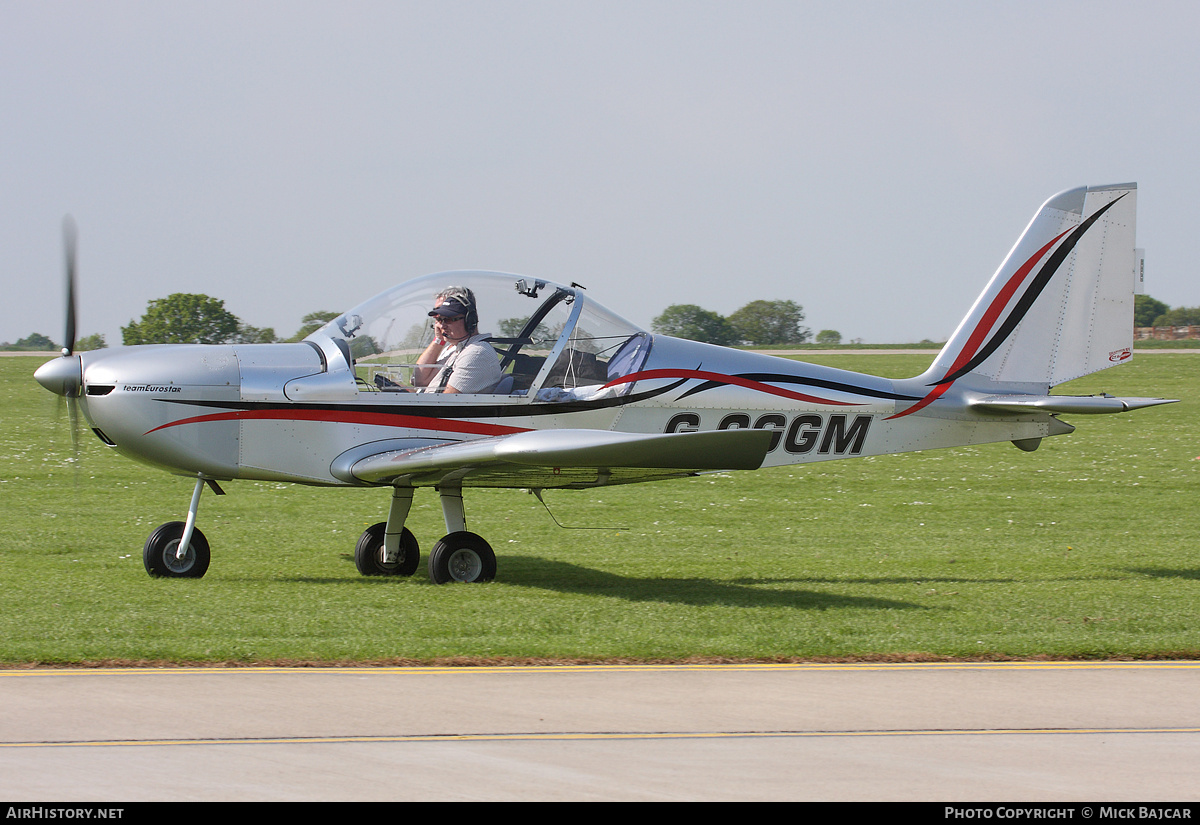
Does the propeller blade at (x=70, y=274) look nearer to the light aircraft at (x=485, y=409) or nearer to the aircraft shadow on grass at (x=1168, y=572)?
the light aircraft at (x=485, y=409)

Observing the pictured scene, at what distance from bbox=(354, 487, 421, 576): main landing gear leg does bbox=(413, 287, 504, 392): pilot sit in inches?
41.4

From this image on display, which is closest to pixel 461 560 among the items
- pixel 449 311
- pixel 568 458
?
pixel 568 458

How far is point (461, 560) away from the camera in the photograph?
9.57 m

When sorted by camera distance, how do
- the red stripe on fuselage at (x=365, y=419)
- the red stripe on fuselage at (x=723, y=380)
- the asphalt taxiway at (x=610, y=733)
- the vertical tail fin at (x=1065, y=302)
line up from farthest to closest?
the vertical tail fin at (x=1065, y=302) < the red stripe on fuselage at (x=723, y=380) < the red stripe on fuselage at (x=365, y=419) < the asphalt taxiway at (x=610, y=733)

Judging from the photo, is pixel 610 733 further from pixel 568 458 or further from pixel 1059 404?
pixel 1059 404

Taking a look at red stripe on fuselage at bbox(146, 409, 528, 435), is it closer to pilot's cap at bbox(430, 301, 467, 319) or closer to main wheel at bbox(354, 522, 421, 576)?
pilot's cap at bbox(430, 301, 467, 319)

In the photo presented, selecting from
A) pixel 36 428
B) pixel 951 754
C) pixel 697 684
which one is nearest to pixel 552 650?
pixel 697 684

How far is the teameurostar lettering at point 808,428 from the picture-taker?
10.2 metres

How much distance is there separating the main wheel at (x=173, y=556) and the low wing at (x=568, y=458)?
1.44 m

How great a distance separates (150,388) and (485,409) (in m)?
2.61

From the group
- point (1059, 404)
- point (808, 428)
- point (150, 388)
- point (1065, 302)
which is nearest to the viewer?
point (150, 388)

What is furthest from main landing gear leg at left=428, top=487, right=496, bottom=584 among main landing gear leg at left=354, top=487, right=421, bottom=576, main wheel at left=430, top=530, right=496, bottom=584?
main landing gear leg at left=354, top=487, right=421, bottom=576

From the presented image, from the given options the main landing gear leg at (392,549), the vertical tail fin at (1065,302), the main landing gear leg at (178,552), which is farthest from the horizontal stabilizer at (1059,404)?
the main landing gear leg at (178,552)

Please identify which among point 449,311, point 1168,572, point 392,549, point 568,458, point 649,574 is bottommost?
point 649,574
